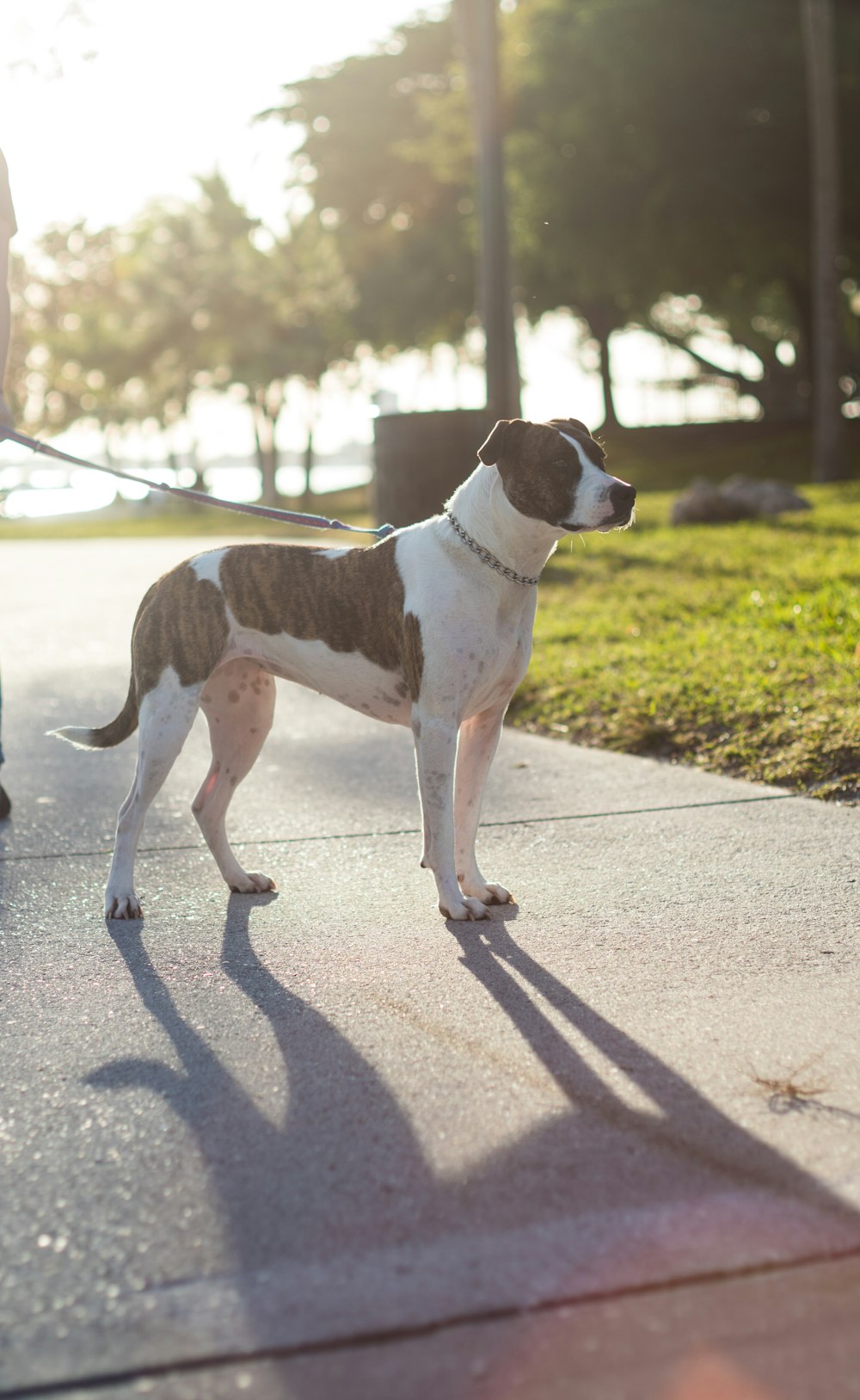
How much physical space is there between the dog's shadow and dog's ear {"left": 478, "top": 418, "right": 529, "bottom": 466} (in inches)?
61.7

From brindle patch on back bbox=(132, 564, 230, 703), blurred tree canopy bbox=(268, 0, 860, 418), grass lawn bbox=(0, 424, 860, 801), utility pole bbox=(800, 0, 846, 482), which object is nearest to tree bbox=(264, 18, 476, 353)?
blurred tree canopy bbox=(268, 0, 860, 418)

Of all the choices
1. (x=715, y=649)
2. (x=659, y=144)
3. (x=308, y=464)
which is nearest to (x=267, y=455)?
(x=308, y=464)

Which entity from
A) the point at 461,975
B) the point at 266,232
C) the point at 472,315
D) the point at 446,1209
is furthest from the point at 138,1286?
the point at 266,232

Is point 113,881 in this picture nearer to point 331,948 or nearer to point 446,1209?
point 331,948

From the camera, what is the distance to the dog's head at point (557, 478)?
409 cm

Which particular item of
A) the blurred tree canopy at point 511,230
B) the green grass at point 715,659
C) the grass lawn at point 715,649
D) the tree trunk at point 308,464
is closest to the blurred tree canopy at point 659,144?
the blurred tree canopy at point 511,230

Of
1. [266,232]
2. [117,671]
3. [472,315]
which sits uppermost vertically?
[266,232]

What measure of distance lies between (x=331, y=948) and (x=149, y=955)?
0.52m

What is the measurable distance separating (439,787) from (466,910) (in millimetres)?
385

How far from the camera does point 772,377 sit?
160 ft

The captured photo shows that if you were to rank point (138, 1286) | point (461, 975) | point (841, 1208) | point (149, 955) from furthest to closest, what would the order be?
point (149, 955) < point (461, 975) < point (841, 1208) < point (138, 1286)

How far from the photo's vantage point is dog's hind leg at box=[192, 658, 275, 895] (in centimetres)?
481

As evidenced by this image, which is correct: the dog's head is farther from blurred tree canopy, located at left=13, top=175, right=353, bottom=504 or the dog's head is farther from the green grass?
blurred tree canopy, located at left=13, top=175, right=353, bottom=504

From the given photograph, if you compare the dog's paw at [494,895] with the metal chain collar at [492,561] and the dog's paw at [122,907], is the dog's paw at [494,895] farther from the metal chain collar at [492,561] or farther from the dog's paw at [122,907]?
the dog's paw at [122,907]
